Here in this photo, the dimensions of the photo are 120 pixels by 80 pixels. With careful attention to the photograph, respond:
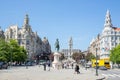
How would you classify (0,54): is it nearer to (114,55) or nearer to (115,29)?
(114,55)

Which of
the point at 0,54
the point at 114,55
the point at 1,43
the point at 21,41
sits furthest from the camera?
the point at 21,41

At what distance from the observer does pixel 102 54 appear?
169 metres

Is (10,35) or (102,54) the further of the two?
(10,35)

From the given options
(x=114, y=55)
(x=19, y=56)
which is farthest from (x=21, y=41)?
(x=114, y=55)

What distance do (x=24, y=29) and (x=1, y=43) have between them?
93812 mm

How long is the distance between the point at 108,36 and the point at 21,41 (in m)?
52.9

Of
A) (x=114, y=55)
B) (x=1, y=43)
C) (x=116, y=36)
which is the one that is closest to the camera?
(x=1, y=43)

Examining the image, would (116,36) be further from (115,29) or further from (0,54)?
(0,54)

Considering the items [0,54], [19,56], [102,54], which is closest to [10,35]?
[102,54]

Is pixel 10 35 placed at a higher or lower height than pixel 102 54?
higher

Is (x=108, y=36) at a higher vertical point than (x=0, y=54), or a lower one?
higher

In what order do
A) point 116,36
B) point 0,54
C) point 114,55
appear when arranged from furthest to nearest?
point 116,36, point 114,55, point 0,54

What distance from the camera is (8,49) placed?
356 feet

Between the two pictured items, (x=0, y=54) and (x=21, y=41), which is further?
(x=21, y=41)
